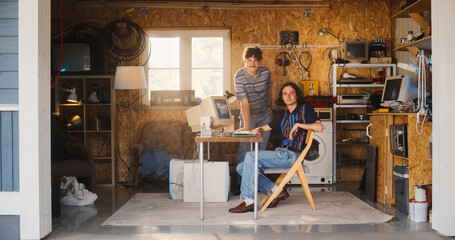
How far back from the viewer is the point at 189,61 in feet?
23.0

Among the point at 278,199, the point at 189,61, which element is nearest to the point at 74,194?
the point at 278,199

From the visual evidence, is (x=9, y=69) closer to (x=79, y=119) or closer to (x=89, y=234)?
(x=89, y=234)

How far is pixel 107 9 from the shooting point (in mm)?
6965

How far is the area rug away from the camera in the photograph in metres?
3.94

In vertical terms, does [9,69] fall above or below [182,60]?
below

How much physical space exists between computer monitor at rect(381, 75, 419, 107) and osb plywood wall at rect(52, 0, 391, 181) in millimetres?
1508

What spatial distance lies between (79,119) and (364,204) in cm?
407

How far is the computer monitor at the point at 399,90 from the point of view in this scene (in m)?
4.95

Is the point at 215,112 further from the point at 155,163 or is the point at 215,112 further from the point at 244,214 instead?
the point at 155,163

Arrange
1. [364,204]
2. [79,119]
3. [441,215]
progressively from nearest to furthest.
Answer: [441,215] → [364,204] → [79,119]

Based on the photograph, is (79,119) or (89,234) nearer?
(89,234)

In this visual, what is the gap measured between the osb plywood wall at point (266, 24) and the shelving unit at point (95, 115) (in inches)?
10.1

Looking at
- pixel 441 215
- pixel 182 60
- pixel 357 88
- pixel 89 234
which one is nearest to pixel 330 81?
pixel 357 88

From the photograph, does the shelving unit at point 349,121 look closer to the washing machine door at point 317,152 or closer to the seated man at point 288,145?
the washing machine door at point 317,152
